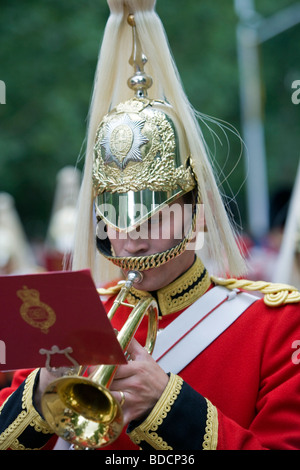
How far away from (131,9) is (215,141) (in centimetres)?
75

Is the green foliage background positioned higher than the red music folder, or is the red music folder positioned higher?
the green foliage background

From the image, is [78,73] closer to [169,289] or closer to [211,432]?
[169,289]

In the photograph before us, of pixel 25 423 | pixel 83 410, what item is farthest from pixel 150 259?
pixel 25 423

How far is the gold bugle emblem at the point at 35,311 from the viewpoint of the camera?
99.6 inches

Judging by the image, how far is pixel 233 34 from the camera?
21.0m

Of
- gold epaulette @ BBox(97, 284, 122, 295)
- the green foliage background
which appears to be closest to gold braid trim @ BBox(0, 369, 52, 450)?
gold epaulette @ BBox(97, 284, 122, 295)

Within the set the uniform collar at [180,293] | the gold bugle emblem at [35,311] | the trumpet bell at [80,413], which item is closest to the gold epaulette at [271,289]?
the uniform collar at [180,293]

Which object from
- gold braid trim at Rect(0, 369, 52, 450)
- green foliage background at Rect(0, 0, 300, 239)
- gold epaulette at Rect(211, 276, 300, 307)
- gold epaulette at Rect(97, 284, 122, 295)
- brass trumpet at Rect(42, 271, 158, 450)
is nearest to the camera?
brass trumpet at Rect(42, 271, 158, 450)

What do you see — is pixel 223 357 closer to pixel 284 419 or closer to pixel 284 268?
pixel 284 419

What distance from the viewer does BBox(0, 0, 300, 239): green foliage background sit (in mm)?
18250

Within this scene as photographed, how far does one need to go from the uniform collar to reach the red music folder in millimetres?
802

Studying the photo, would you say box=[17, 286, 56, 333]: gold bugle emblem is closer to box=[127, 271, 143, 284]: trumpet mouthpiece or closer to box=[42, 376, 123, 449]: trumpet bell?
box=[42, 376, 123, 449]: trumpet bell

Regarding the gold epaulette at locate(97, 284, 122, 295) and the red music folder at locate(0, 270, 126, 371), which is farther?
the gold epaulette at locate(97, 284, 122, 295)

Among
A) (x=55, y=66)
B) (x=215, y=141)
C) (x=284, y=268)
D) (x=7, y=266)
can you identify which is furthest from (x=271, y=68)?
(x=215, y=141)
